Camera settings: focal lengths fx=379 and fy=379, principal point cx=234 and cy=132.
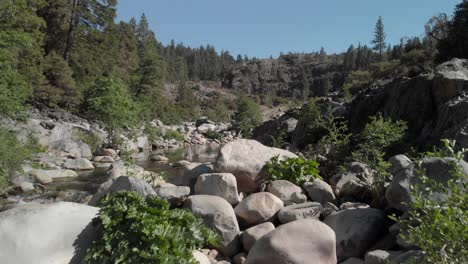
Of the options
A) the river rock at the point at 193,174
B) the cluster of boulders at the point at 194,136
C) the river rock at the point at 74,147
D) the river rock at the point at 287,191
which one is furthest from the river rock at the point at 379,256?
the cluster of boulders at the point at 194,136

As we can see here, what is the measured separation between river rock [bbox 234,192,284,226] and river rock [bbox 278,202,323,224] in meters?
0.18

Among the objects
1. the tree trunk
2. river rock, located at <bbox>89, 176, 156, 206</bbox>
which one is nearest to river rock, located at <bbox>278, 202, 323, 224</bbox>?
river rock, located at <bbox>89, 176, 156, 206</bbox>

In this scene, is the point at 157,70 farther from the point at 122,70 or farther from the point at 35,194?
the point at 35,194

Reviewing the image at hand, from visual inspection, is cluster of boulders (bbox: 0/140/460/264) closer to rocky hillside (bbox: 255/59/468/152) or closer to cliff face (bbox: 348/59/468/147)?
rocky hillside (bbox: 255/59/468/152)

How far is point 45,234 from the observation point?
434 cm

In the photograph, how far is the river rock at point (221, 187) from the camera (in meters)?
6.49

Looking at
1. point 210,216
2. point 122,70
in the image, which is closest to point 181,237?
point 210,216

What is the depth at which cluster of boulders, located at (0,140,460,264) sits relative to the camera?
4363 mm

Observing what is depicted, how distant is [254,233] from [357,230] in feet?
4.76

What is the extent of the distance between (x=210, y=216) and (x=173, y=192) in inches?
41.1

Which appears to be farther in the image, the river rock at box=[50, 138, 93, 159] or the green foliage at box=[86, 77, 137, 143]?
the green foliage at box=[86, 77, 137, 143]

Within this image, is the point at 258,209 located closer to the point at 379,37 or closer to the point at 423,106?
the point at 423,106

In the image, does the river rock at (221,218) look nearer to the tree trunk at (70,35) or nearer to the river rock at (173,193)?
the river rock at (173,193)

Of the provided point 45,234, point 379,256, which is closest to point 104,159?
point 45,234
